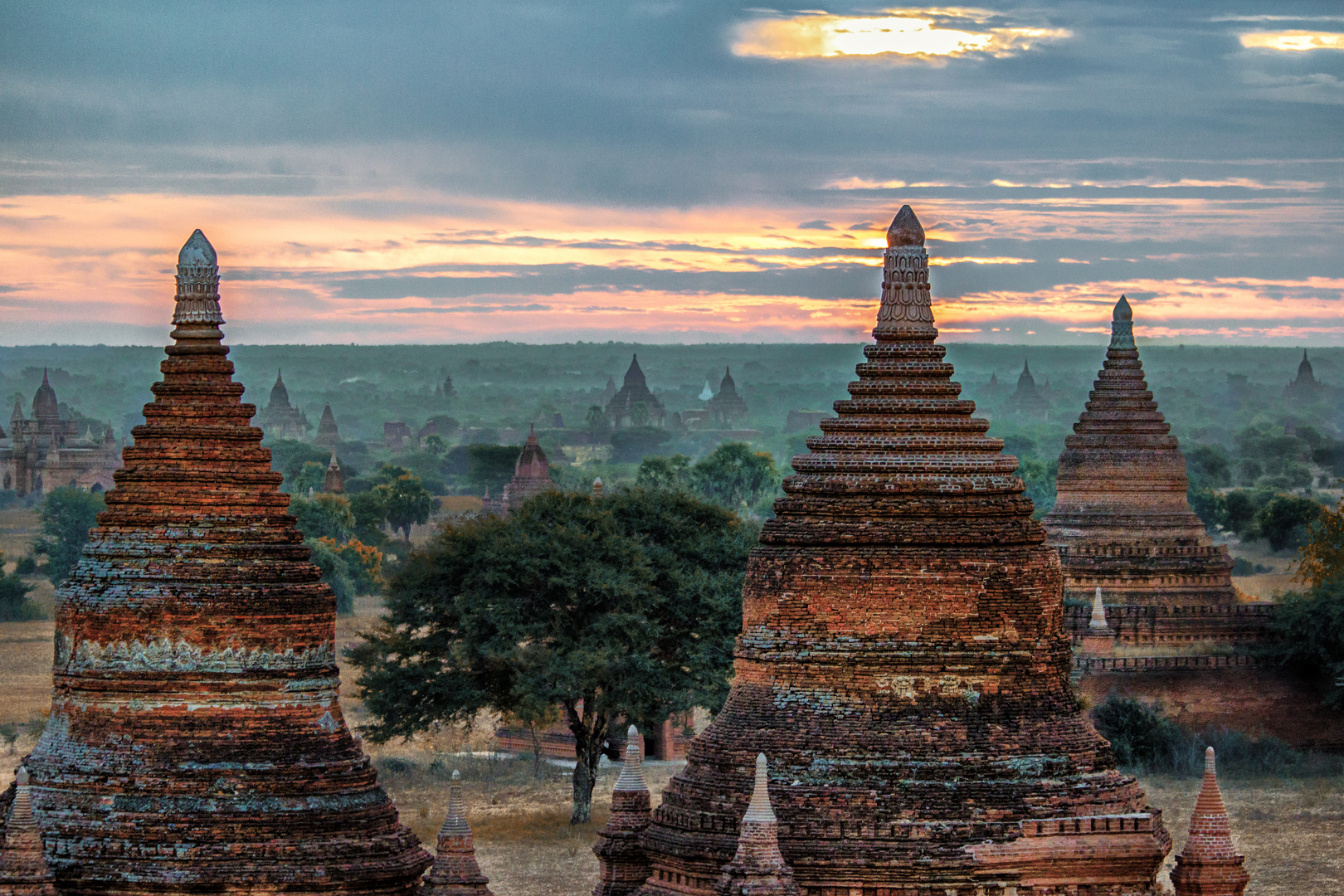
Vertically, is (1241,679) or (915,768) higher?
(915,768)

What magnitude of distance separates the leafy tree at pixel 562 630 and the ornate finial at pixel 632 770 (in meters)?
18.7

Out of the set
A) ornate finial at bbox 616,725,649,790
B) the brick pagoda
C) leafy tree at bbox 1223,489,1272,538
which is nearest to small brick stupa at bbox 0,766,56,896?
ornate finial at bbox 616,725,649,790

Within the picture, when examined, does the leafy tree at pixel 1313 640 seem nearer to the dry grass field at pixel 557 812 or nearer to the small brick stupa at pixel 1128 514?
the small brick stupa at pixel 1128 514

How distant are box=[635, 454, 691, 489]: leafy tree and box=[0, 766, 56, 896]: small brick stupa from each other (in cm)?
6097

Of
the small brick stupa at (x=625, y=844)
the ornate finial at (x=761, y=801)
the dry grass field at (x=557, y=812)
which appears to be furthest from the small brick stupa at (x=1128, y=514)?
the ornate finial at (x=761, y=801)

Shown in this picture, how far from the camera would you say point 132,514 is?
71.1 ft

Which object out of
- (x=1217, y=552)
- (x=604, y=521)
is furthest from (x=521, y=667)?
(x=1217, y=552)

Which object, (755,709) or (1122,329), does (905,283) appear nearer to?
(755,709)

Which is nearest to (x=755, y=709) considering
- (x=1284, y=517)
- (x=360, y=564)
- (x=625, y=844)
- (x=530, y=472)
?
(x=625, y=844)

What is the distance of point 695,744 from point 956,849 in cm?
216

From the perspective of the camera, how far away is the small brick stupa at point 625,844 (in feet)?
67.5

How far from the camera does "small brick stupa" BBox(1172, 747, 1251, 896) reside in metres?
19.8

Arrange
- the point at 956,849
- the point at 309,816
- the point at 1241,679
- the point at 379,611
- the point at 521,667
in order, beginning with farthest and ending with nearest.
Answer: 1. the point at 379,611
2. the point at 1241,679
3. the point at 521,667
4. the point at 309,816
5. the point at 956,849

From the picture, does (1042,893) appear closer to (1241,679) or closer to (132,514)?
(132,514)
